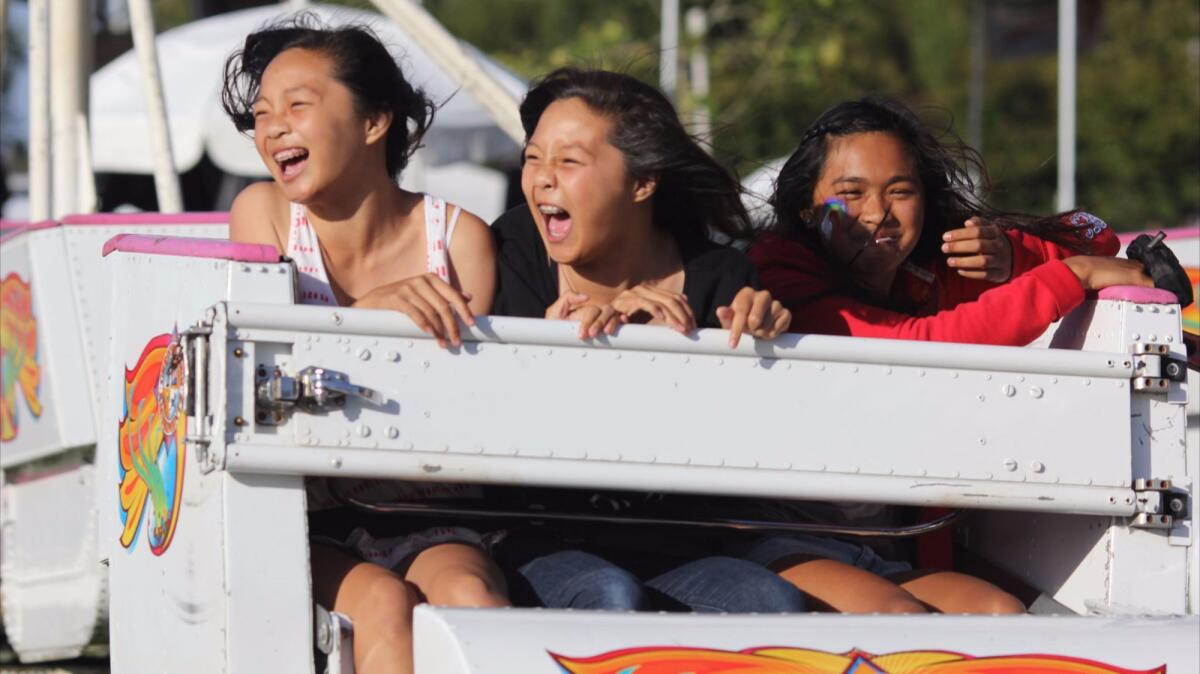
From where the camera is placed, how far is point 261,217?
3457 millimetres

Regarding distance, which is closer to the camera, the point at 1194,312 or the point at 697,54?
the point at 1194,312

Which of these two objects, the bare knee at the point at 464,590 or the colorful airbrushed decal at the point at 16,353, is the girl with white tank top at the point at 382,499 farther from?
the colorful airbrushed decal at the point at 16,353

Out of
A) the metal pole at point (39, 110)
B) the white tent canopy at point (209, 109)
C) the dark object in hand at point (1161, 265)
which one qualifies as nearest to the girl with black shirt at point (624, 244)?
the dark object in hand at point (1161, 265)

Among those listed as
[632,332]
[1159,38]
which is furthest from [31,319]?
[1159,38]

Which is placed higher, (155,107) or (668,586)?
(155,107)

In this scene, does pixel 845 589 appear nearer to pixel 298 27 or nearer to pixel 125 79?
pixel 298 27

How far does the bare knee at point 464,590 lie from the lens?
114 inches

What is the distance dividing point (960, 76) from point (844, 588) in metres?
24.6

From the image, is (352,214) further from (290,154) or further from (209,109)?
(209,109)

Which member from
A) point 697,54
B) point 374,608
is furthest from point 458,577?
point 697,54

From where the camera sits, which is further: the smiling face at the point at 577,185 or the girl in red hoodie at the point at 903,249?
the girl in red hoodie at the point at 903,249

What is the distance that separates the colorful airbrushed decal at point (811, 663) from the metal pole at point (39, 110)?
3989 mm

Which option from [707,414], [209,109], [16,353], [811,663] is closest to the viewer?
[811,663]

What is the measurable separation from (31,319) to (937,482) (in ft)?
10.2
